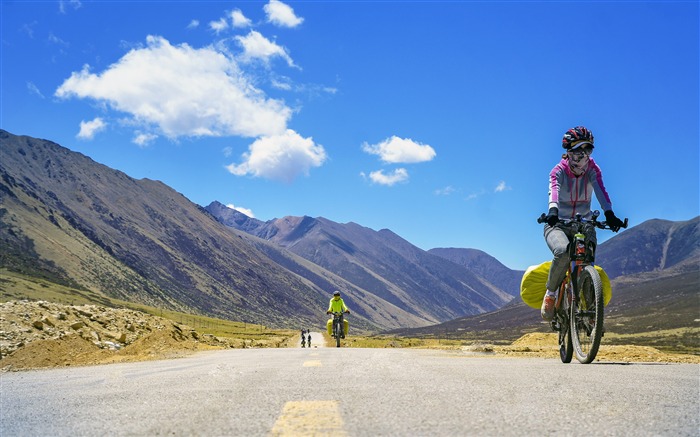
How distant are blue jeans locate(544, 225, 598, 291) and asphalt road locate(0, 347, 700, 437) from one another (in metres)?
2.94

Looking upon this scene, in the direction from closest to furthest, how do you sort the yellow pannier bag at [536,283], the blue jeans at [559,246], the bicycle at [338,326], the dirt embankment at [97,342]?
the blue jeans at [559,246]
the yellow pannier bag at [536,283]
the dirt embankment at [97,342]
the bicycle at [338,326]

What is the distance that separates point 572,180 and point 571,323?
8.34ft

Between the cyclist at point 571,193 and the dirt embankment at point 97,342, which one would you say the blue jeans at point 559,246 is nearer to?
the cyclist at point 571,193

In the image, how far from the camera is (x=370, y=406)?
480 cm

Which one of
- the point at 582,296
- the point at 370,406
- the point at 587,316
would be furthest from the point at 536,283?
the point at 370,406

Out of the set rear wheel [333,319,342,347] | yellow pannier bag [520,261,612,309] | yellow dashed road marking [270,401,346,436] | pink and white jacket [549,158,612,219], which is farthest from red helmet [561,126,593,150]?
rear wheel [333,319,342,347]

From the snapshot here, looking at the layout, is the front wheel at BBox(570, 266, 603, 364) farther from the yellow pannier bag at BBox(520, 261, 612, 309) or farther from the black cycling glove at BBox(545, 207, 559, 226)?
the yellow pannier bag at BBox(520, 261, 612, 309)

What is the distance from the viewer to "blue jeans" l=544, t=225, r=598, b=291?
32.5 feet

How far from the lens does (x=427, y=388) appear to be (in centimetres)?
606

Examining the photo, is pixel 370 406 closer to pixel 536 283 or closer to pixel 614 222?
pixel 614 222

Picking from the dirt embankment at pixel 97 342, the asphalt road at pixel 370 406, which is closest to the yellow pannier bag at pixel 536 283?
the dirt embankment at pixel 97 342

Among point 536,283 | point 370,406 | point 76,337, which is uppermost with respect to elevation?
point 536,283

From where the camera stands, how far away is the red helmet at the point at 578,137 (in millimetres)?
10172

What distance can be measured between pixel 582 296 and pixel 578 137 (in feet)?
9.09
